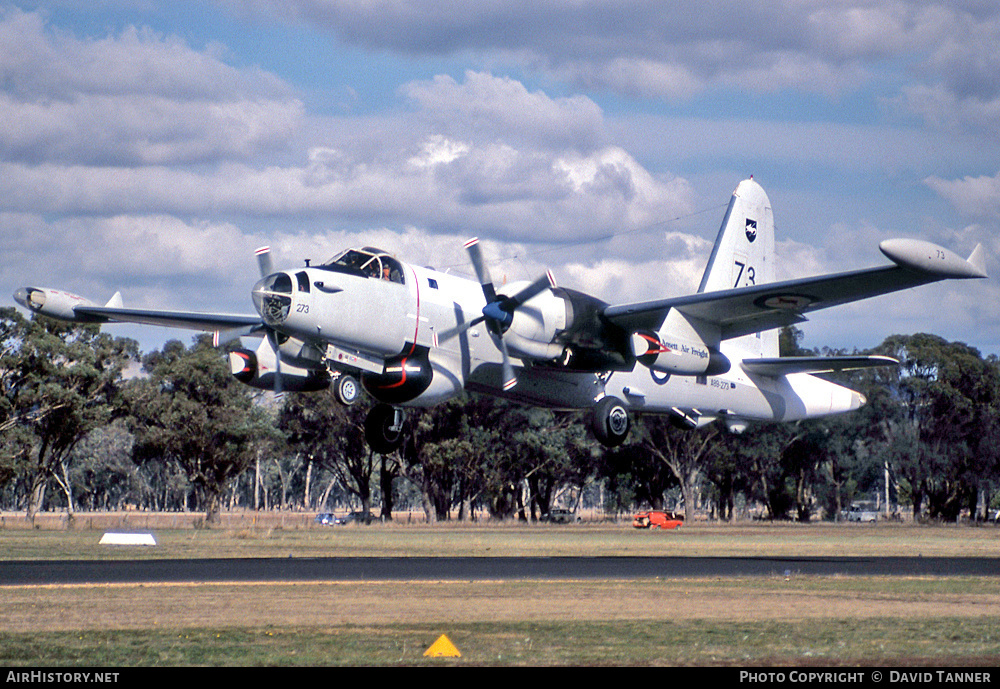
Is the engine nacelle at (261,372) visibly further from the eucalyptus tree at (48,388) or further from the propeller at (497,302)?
the eucalyptus tree at (48,388)

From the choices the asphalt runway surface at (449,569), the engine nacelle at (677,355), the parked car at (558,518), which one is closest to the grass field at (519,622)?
the asphalt runway surface at (449,569)

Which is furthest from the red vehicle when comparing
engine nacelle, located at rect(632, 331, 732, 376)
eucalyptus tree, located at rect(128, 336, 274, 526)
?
engine nacelle, located at rect(632, 331, 732, 376)

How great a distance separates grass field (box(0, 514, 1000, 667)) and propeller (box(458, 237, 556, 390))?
7.13 meters

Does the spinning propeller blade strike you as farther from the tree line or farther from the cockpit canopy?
the tree line

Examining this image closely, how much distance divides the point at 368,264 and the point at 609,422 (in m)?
9.99

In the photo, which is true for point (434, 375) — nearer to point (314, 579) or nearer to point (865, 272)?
point (314, 579)

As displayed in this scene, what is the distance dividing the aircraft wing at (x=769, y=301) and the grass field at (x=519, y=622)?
802 cm

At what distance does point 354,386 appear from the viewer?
31375mm

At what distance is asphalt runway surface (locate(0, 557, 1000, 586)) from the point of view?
97.2 feet

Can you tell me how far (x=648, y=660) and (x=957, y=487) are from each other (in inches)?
3899

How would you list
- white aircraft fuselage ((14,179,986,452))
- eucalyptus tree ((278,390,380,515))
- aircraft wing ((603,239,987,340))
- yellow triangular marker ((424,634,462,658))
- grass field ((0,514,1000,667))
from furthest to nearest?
eucalyptus tree ((278,390,380,515)), aircraft wing ((603,239,987,340)), white aircraft fuselage ((14,179,986,452)), grass field ((0,514,1000,667)), yellow triangular marker ((424,634,462,658))

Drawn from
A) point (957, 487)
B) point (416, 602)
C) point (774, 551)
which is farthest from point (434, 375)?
point (957, 487)

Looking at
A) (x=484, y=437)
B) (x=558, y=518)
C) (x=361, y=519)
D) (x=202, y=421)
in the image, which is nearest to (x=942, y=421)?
(x=558, y=518)

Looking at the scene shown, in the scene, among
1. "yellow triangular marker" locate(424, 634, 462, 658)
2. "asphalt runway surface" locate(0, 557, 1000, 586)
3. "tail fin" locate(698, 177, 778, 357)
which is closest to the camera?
"yellow triangular marker" locate(424, 634, 462, 658)
